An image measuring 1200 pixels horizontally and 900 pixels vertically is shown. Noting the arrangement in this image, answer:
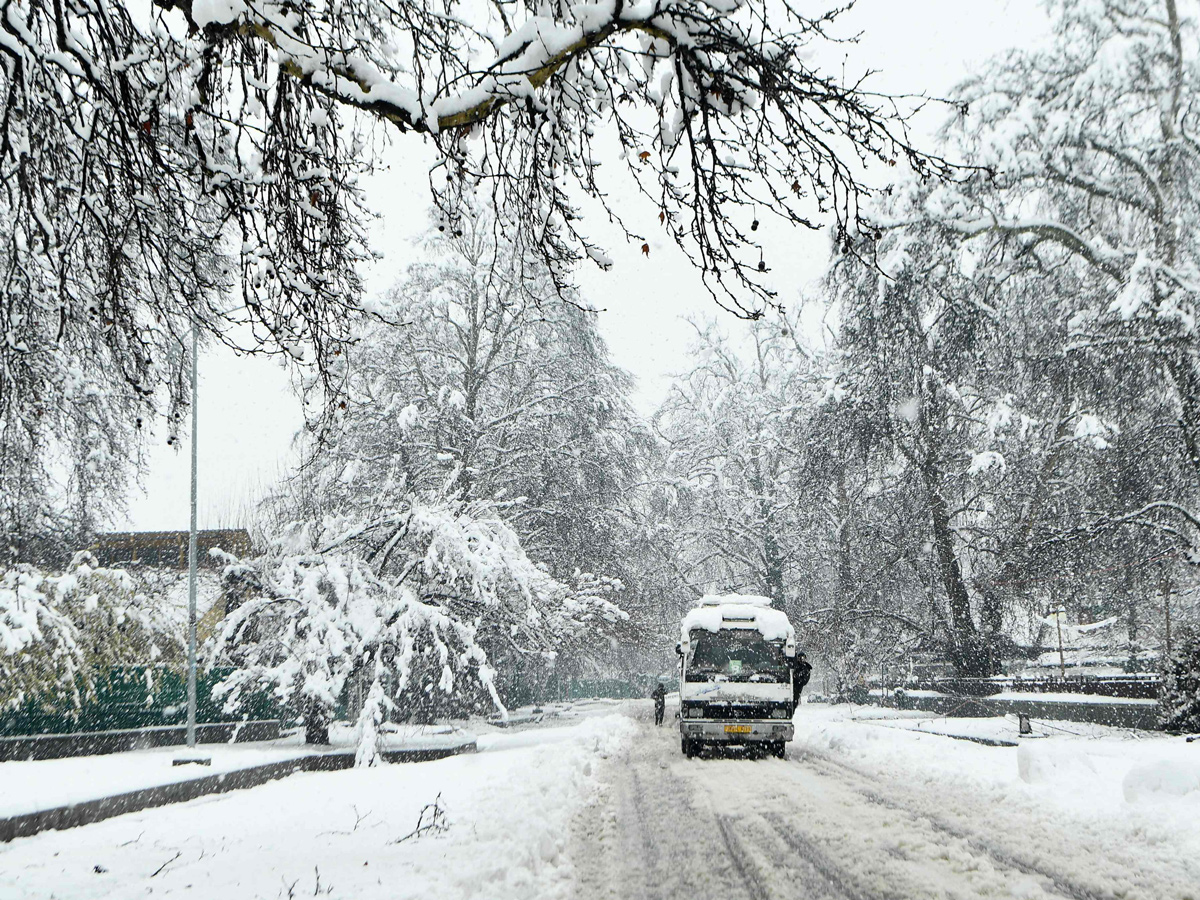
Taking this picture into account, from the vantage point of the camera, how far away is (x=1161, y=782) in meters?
8.87

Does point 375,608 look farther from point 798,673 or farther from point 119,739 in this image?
point 119,739

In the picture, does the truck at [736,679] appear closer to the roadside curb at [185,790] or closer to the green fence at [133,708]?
the roadside curb at [185,790]

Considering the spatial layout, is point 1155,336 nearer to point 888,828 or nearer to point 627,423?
point 888,828

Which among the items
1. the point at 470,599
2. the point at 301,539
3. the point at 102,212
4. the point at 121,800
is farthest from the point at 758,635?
the point at 102,212

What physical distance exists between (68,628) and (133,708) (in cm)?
1105

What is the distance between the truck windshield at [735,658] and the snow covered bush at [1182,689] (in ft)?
20.4

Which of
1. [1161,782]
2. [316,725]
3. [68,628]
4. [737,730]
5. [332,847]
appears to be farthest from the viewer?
[316,725]

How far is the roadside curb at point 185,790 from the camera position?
31.8ft

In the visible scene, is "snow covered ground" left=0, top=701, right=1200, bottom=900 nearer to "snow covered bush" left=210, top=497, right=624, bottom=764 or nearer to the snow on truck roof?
"snow covered bush" left=210, top=497, right=624, bottom=764

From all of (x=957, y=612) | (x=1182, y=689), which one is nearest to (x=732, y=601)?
(x=957, y=612)

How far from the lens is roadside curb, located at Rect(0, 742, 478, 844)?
381 inches

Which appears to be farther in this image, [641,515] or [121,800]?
[641,515]

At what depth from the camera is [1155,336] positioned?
14289mm

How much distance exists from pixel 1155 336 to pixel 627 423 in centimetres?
1578
